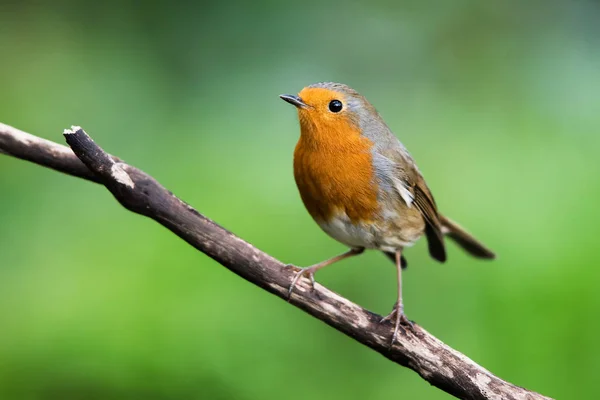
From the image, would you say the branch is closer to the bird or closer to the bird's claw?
the bird's claw

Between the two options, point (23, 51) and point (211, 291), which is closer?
point (211, 291)

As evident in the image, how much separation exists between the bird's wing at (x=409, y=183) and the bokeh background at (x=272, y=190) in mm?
514

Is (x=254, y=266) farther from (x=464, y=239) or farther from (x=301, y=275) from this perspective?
(x=464, y=239)

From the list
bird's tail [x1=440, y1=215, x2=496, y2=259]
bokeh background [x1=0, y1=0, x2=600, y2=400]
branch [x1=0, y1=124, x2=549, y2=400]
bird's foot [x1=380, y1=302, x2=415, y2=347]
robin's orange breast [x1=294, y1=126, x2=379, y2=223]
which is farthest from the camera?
bird's tail [x1=440, y1=215, x2=496, y2=259]

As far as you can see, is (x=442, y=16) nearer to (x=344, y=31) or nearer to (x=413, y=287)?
(x=344, y=31)

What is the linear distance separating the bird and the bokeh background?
2.41ft

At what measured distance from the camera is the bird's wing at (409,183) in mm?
2801

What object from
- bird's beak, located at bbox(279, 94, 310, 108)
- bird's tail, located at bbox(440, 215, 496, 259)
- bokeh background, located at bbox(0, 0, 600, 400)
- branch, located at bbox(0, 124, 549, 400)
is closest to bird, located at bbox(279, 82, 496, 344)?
bird's beak, located at bbox(279, 94, 310, 108)

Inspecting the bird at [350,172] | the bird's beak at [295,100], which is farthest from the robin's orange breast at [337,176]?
the bird's beak at [295,100]

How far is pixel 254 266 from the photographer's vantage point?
245cm

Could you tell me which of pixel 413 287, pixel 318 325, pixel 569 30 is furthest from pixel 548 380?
pixel 569 30

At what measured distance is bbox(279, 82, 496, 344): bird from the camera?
2.72 metres

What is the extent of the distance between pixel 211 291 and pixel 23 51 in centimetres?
209

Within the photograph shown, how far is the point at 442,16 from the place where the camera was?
204 inches
